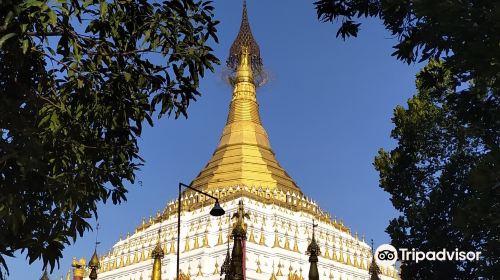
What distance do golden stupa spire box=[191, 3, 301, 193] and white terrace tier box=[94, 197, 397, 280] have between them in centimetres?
460

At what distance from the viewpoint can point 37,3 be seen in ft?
27.0

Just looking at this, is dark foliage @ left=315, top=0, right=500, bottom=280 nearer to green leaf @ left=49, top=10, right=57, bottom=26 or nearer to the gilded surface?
green leaf @ left=49, top=10, right=57, bottom=26

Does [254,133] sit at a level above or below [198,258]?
above

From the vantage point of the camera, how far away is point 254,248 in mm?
37688

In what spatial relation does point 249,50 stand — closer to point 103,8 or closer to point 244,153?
point 244,153

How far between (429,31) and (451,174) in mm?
9616

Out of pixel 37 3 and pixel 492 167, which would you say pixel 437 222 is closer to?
pixel 492 167

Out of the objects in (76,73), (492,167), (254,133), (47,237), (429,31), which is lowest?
(47,237)

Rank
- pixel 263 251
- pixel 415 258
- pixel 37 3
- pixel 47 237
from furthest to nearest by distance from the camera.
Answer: pixel 263 251
pixel 415 258
pixel 47 237
pixel 37 3

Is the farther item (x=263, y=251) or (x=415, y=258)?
(x=263, y=251)

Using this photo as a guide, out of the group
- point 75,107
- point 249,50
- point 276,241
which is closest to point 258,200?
point 276,241

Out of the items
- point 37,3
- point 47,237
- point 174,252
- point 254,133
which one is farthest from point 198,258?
point 37,3

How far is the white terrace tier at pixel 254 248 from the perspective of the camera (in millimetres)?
37656

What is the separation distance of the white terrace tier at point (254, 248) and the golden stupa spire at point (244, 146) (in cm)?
460
